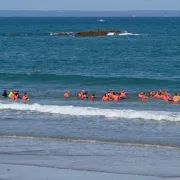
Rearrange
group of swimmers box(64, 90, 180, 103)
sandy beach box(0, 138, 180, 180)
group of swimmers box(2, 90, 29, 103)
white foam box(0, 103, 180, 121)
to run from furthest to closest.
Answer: group of swimmers box(2, 90, 29, 103)
group of swimmers box(64, 90, 180, 103)
white foam box(0, 103, 180, 121)
sandy beach box(0, 138, 180, 180)

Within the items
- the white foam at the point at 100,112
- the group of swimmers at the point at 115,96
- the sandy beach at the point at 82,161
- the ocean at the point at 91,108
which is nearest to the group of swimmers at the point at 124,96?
the group of swimmers at the point at 115,96

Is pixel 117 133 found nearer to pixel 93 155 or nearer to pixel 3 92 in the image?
pixel 93 155

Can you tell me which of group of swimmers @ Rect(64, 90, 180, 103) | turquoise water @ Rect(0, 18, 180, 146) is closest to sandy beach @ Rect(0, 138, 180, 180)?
turquoise water @ Rect(0, 18, 180, 146)

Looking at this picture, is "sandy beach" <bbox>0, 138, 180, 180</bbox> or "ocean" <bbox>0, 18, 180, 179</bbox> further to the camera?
"ocean" <bbox>0, 18, 180, 179</bbox>

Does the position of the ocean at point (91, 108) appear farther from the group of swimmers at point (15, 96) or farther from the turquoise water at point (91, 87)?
the group of swimmers at point (15, 96)

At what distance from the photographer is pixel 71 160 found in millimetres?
21688

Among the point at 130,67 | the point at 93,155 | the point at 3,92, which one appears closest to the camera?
the point at 93,155

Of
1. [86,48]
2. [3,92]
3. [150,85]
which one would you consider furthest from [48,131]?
[86,48]

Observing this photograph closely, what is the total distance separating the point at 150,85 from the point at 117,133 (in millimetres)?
19019

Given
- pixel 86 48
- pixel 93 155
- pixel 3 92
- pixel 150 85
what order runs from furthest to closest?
pixel 86 48
pixel 150 85
pixel 3 92
pixel 93 155

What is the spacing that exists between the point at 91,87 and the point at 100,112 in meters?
13.0

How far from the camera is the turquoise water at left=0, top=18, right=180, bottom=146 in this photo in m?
27.4

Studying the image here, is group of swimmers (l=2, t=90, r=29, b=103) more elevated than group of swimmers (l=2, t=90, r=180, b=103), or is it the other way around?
group of swimmers (l=2, t=90, r=180, b=103)

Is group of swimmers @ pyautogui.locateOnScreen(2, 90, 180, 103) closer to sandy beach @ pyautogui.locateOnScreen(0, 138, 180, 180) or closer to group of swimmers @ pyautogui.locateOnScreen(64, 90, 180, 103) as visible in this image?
group of swimmers @ pyautogui.locateOnScreen(64, 90, 180, 103)
